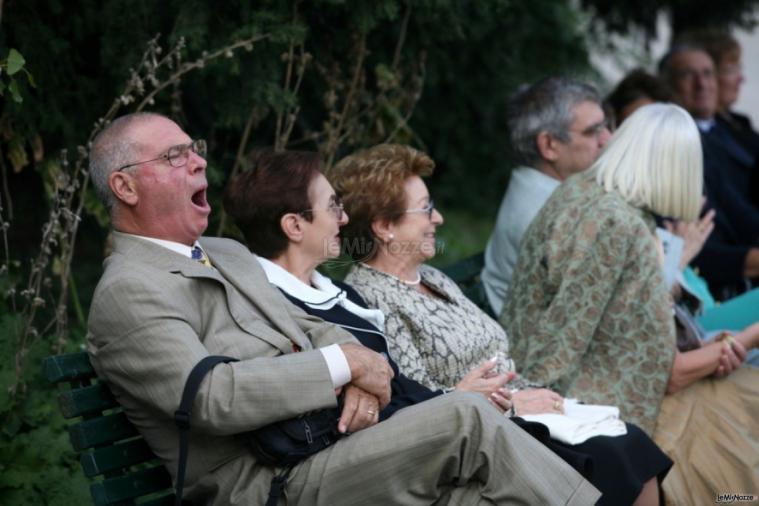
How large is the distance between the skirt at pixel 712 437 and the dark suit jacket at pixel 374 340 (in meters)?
1.08

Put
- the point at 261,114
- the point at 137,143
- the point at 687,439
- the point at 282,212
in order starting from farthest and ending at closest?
the point at 261,114, the point at 687,439, the point at 282,212, the point at 137,143

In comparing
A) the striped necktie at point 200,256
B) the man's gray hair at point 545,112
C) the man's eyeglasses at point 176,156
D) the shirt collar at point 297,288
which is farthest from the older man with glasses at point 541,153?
the man's eyeglasses at point 176,156

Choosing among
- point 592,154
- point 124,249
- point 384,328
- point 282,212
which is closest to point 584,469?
point 384,328

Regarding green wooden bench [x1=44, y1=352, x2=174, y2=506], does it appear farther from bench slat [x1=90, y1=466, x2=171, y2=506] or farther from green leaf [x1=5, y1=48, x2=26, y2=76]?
green leaf [x1=5, y1=48, x2=26, y2=76]

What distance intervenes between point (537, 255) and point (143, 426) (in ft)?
6.44

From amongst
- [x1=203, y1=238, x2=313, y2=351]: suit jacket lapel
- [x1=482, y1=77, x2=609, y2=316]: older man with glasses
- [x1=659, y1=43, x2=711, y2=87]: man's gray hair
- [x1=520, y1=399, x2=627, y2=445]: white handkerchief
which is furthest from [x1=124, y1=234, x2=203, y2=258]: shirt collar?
[x1=659, y1=43, x2=711, y2=87]: man's gray hair

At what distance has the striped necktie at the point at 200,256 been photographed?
3.57 metres

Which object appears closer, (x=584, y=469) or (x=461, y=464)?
(x=461, y=464)

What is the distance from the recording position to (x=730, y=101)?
7.79 m

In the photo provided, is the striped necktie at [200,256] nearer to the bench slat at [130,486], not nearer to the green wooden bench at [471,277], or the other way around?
the bench slat at [130,486]

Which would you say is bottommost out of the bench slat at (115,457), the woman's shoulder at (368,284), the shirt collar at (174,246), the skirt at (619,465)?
the skirt at (619,465)

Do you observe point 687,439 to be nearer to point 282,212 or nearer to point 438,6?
point 282,212

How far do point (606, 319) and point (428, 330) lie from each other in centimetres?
87

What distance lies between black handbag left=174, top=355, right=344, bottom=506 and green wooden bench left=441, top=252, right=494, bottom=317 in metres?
1.78
